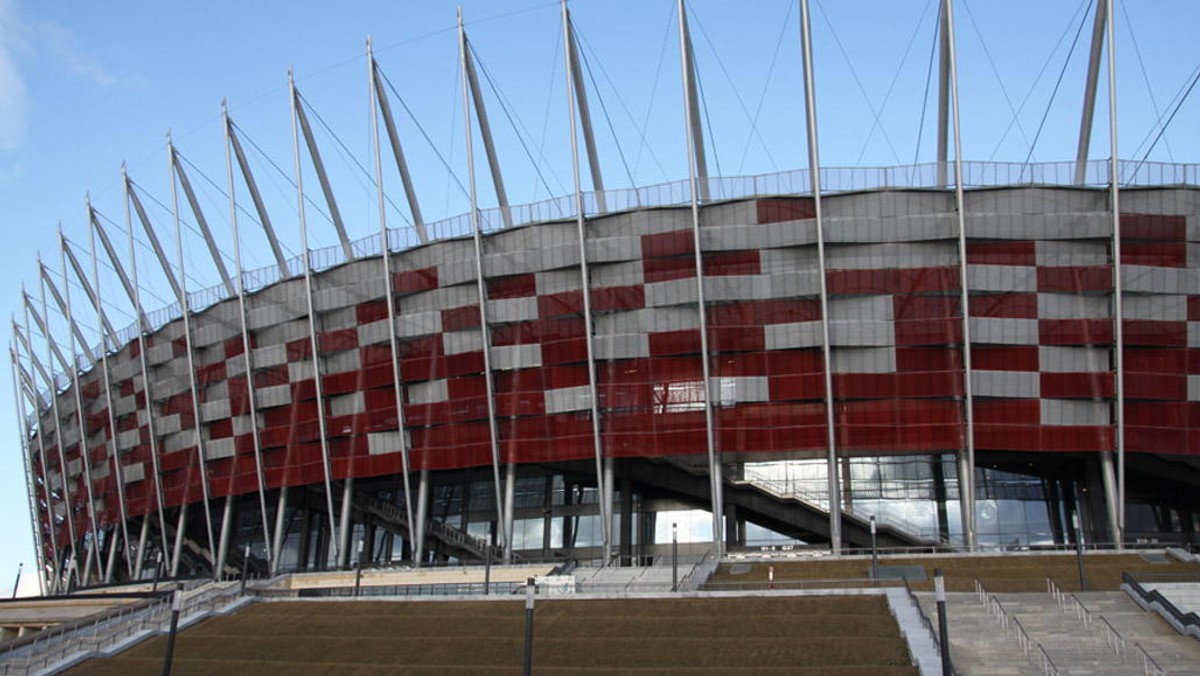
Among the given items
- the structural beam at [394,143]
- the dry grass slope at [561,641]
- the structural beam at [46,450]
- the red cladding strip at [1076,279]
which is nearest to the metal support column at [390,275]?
the structural beam at [394,143]

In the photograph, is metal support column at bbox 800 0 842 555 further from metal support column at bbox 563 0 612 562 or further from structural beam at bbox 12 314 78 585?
structural beam at bbox 12 314 78 585

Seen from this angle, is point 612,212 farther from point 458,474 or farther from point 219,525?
point 219,525

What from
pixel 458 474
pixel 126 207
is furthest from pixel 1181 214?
pixel 126 207

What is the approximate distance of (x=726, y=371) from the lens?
63.4 metres

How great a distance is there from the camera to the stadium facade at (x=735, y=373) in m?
60.8

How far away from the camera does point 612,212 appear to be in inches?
2571

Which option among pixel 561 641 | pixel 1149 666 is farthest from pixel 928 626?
pixel 561 641

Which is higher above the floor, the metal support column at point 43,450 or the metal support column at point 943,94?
the metal support column at point 943,94

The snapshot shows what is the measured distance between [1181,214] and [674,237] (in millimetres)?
26505

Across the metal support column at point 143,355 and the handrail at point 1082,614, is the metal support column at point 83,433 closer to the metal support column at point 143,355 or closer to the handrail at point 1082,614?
the metal support column at point 143,355

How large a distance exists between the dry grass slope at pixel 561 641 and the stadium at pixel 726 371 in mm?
11925

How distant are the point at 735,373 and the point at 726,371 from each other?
512 mm

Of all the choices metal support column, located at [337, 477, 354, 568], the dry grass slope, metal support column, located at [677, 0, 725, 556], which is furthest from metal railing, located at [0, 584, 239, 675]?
metal support column, located at [677, 0, 725, 556]

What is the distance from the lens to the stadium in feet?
199
